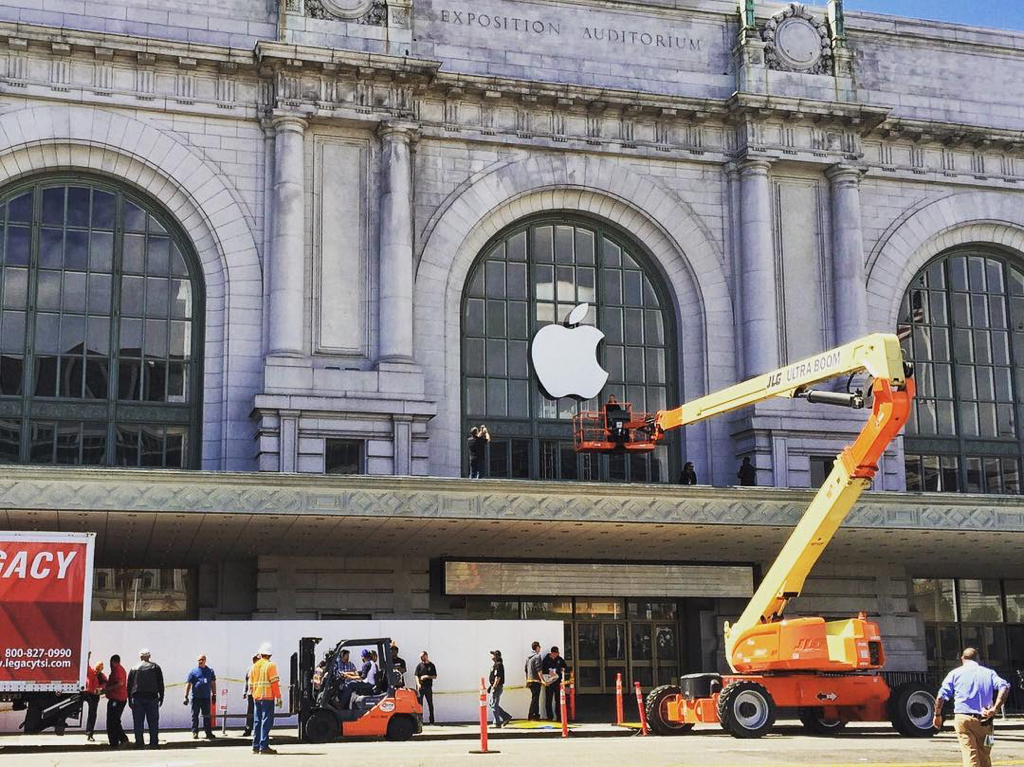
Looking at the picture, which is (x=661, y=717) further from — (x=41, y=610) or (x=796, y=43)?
(x=796, y=43)

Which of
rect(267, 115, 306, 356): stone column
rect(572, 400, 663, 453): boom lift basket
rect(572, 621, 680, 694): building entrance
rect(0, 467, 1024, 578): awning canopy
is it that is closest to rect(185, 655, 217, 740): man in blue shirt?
rect(0, 467, 1024, 578): awning canopy

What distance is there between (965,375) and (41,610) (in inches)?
1193

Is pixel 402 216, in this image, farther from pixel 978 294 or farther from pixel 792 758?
pixel 792 758

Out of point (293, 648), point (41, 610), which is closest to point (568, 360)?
point (293, 648)

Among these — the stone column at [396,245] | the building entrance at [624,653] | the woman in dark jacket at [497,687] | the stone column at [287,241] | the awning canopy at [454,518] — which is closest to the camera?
the woman in dark jacket at [497,687]

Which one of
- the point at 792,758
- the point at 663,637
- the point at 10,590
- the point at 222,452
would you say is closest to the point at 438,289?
the point at 222,452

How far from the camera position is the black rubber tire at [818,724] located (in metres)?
28.9

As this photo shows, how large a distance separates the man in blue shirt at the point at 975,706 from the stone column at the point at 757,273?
25.1m

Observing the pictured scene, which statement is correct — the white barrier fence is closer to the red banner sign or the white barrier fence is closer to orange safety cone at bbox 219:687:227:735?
orange safety cone at bbox 219:687:227:735

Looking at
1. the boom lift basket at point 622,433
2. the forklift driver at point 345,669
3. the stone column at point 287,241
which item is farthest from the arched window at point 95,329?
the forklift driver at point 345,669

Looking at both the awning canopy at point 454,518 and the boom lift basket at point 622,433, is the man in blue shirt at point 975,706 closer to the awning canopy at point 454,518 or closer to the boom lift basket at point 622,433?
the awning canopy at point 454,518

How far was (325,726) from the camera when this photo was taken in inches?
1064

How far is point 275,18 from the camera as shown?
41.7 metres

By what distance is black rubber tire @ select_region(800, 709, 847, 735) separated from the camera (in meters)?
28.9
